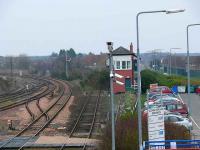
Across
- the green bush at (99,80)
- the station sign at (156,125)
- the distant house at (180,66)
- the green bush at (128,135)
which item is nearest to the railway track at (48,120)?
the green bush at (128,135)

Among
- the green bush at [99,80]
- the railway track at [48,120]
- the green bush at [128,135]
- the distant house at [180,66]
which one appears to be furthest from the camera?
the distant house at [180,66]

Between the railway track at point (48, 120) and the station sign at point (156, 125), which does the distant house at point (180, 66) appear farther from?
the station sign at point (156, 125)

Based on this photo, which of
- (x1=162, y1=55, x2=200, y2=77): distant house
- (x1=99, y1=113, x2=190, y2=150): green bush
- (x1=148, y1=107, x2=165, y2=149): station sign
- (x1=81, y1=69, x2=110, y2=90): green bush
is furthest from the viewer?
(x1=162, y1=55, x2=200, y2=77): distant house

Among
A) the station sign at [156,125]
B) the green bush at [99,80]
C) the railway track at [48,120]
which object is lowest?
the railway track at [48,120]

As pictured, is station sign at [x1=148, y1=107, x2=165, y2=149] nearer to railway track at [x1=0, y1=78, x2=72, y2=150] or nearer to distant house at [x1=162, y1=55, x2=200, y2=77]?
railway track at [x1=0, y1=78, x2=72, y2=150]

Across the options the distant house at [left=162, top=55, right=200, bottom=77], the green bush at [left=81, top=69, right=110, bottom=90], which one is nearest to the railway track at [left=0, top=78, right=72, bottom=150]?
the green bush at [left=81, top=69, right=110, bottom=90]

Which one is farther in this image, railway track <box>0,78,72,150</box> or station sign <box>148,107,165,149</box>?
railway track <box>0,78,72,150</box>

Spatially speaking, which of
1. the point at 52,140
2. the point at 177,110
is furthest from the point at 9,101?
the point at 52,140

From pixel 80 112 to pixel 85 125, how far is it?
326 inches

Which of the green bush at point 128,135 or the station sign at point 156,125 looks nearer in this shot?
the station sign at point 156,125

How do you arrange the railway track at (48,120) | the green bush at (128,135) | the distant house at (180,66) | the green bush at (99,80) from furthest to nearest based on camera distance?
the distant house at (180,66), the green bush at (99,80), the railway track at (48,120), the green bush at (128,135)

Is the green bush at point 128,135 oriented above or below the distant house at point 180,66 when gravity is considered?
above

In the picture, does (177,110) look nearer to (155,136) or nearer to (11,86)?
(155,136)

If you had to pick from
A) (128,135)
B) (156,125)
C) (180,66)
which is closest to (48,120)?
(128,135)
